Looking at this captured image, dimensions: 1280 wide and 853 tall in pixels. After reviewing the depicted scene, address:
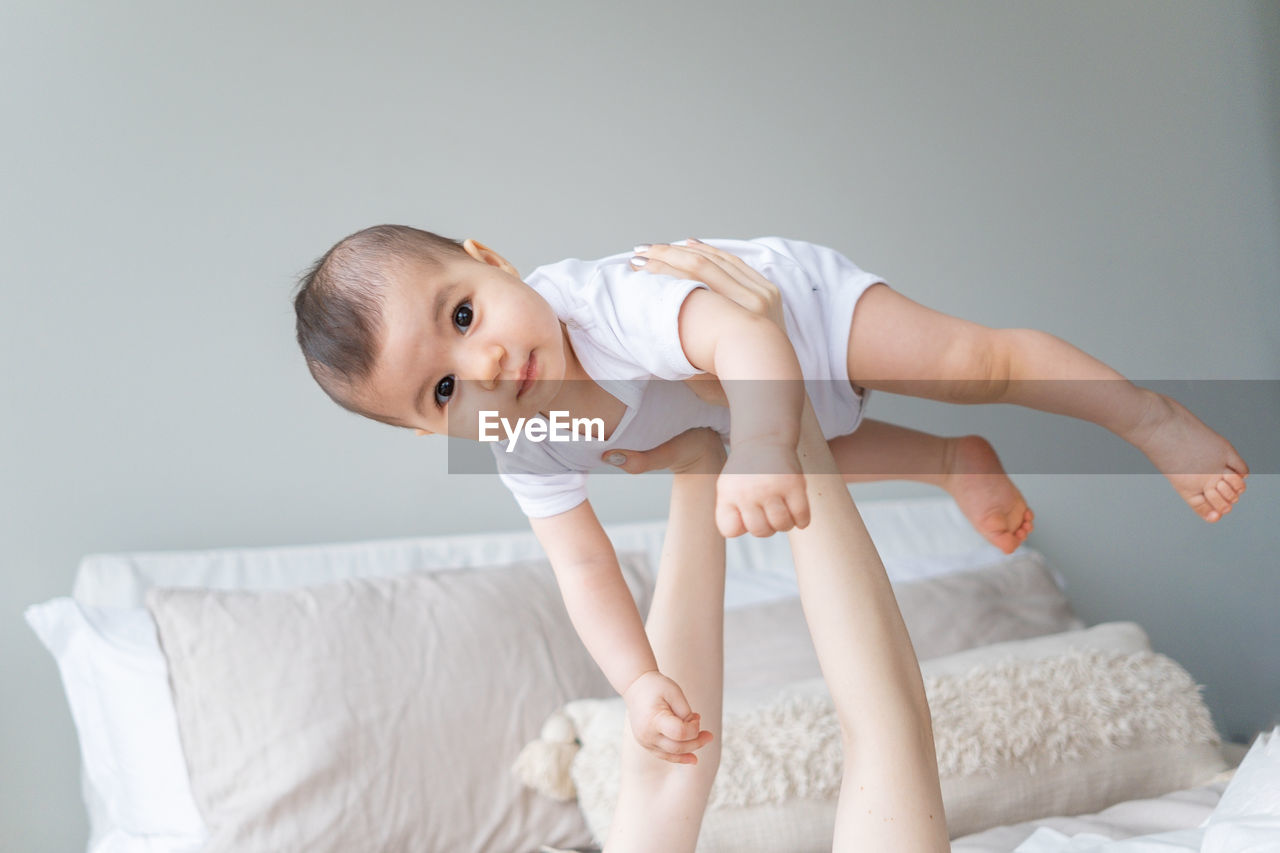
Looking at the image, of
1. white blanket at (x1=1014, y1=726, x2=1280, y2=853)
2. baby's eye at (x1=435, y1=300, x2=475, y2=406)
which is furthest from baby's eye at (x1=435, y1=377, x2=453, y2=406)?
white blanket at (x1=1014, y1=726, x2=1280, y2=853)

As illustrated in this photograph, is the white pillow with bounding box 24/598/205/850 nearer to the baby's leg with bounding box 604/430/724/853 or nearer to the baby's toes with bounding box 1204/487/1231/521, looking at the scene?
the baby's leg with bounding box 604/430/724/853

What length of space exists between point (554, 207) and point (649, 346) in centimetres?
142

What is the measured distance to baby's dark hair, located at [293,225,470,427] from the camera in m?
0.86

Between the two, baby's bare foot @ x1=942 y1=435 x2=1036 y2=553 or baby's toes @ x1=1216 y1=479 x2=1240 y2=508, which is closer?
baby's toes @ x1=1216 y1=479 x2=1240 y2=508

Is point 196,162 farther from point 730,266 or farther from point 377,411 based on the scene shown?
point 730,266

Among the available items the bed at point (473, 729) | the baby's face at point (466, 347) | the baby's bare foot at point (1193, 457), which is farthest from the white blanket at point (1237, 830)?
the baby's face at point (466, 347)

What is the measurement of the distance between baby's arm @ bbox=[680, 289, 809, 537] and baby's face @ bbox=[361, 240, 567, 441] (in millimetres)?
143

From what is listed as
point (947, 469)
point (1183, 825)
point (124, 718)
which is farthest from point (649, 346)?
point (124, 718)

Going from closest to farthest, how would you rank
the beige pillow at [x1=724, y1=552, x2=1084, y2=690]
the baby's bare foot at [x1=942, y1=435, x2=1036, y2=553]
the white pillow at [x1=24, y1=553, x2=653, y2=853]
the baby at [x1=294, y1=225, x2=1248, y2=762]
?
the baby at [x1=294, y1=225, x2=1248, y2=762] < the baby's bare foot at [x1=942, y1=435, x2=1036, y2=553] < the white pillow at [x1=24, y1=553, x2=653, y2=853] < the beige pillow at [x1=724, y1=552, x2=1084, y2=690]

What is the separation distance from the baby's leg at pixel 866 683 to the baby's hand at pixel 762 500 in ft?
0.34

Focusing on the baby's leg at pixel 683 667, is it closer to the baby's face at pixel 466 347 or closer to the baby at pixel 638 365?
the baby at pixel 638 365

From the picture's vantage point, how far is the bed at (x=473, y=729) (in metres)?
1.38

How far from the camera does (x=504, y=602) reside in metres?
1.66

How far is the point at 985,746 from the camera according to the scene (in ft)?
4.62
